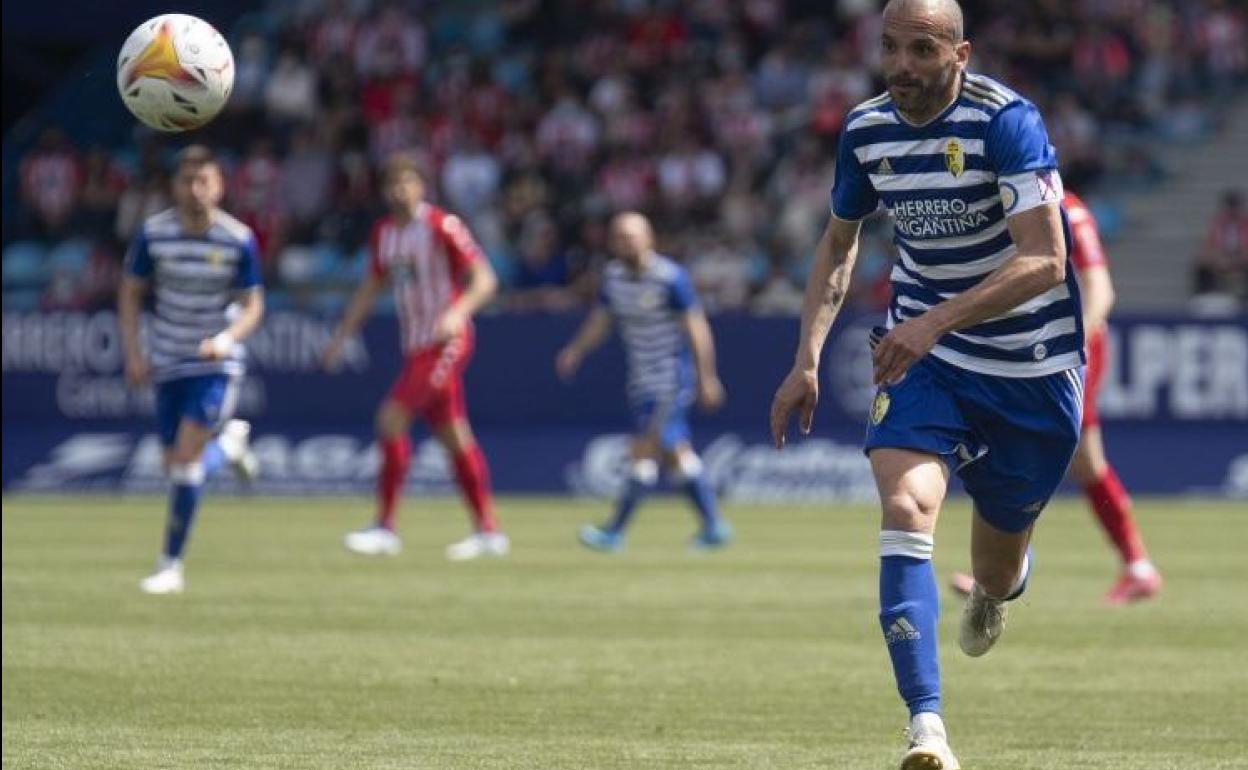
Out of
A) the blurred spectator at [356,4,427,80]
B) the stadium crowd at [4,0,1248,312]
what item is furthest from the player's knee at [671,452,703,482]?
the blurred spectator at [356,4,427,80]

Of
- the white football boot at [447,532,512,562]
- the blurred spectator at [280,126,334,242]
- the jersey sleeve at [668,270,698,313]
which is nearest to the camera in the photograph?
the white football boot at [447,532,512,562]

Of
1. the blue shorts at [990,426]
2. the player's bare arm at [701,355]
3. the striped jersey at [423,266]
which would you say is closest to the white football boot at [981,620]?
the blue shorts at [990,426]

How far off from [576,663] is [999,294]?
4015mm

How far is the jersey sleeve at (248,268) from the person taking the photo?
14523 mm

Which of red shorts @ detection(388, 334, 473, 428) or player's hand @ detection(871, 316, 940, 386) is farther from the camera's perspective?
red shorts @ detection(388, 334, 473, 428)

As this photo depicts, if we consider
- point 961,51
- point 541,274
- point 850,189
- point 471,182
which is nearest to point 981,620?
point 850,189

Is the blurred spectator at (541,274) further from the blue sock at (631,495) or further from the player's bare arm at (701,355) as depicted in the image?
the blue sock at (631,495)

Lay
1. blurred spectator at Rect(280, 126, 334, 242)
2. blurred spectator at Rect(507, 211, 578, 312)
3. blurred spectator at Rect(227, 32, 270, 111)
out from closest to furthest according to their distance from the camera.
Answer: blurred spectator at Rect(507, 211, 578, 312) → blurred spectator at Rect(280, 126, 334, 242) → blurred spectator at Rect(227, 32, 270, 111)

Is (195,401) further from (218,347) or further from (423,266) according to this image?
(423,266)

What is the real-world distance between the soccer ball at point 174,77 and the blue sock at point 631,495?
28.2 feet

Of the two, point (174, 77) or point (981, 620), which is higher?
point (174, 77)

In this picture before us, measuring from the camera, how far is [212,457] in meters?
15.2

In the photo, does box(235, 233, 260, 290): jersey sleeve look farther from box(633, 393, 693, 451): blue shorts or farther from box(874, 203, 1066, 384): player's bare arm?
box(874, 203, 1066, 384): player's bare arm

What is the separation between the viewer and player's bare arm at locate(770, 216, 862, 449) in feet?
25.2
